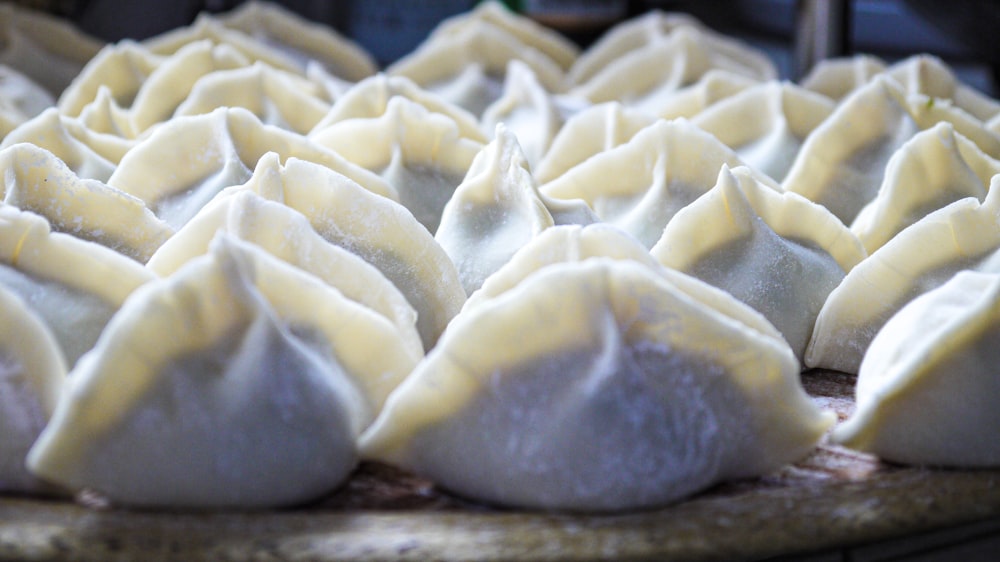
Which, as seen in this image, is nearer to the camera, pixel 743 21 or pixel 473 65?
pixel 473 65

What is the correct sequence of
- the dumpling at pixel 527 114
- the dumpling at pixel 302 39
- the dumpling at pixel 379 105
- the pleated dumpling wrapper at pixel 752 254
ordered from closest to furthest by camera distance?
the pleated dumpling wrapper at pixel 752 254 → the dumpling at pixel 379 105 → the dumpling at pixel 527 114 → the dumpling at pixel 302 39

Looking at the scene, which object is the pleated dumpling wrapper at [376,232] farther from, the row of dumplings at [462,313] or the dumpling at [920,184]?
the dumpling at [920,184]

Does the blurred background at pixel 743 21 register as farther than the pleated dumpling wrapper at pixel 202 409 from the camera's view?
Yes

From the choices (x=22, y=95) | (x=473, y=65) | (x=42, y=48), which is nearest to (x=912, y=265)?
(x=473, y=65)

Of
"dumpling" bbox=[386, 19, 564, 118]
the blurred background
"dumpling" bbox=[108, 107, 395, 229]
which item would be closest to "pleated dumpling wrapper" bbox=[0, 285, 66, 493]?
"dumpling" bbox=[108, 107, 395, 229]

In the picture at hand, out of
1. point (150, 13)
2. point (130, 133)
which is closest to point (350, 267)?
point (130, 133)

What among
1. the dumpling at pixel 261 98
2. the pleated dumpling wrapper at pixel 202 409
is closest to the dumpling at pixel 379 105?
the dumpling at pixel 261 98

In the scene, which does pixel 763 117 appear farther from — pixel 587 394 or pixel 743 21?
pixel 743 21
